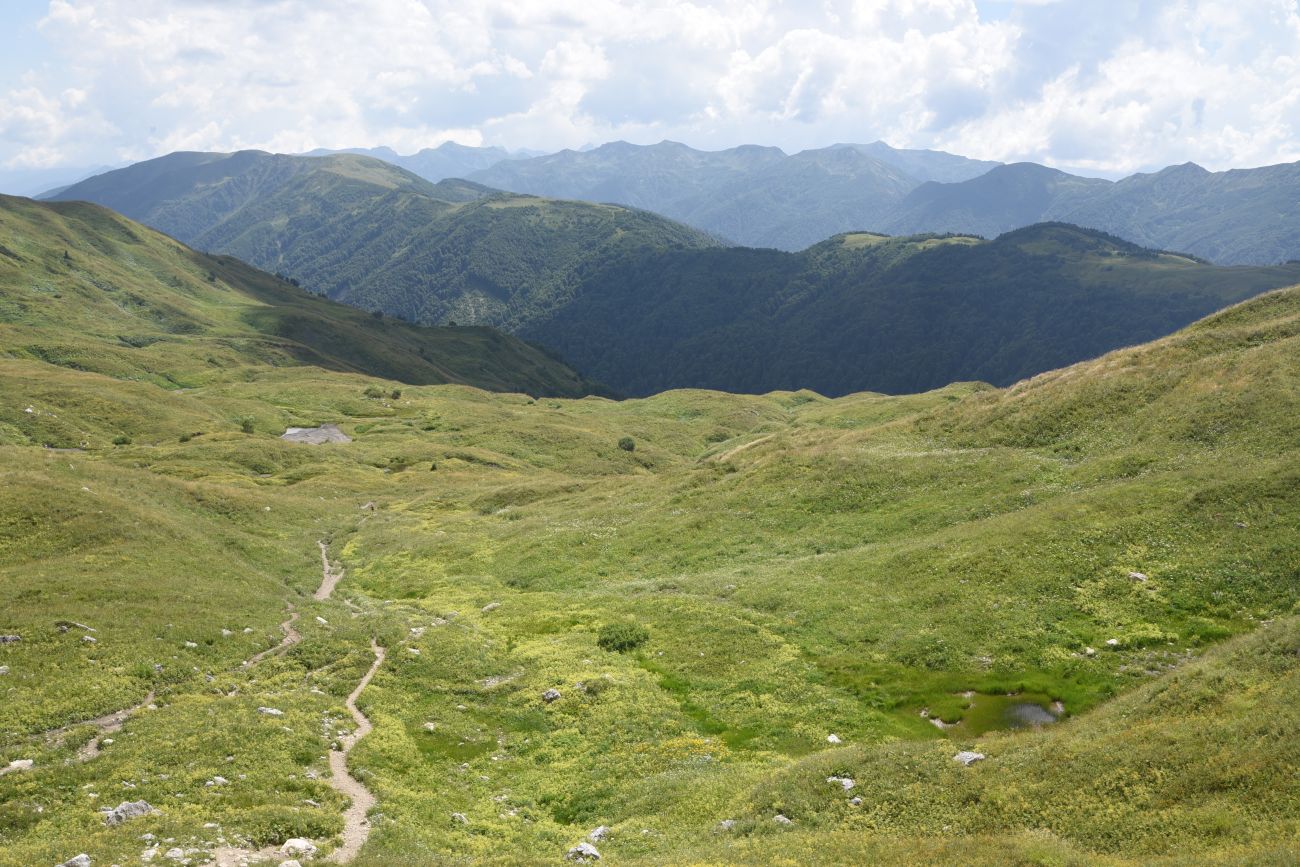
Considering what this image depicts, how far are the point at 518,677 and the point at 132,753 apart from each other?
48.4 ft

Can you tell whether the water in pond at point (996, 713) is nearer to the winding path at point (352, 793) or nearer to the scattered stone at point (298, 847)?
the winding path at point (352, 793)

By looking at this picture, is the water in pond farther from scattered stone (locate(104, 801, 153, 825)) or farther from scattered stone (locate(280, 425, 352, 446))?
scattered stone (locate(280, 425, 352, 446))

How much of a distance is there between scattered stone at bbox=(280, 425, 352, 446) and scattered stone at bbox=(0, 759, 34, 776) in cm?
11535

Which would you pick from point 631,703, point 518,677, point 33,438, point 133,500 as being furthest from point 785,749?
point 33,438

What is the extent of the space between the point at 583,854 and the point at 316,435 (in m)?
130

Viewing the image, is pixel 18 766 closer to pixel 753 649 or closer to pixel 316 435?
pixel 753 649

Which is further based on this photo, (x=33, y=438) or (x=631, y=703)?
(x=33, y=438)

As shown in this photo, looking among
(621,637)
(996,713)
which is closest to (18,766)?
(621,637)

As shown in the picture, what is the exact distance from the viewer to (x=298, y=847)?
18406mm

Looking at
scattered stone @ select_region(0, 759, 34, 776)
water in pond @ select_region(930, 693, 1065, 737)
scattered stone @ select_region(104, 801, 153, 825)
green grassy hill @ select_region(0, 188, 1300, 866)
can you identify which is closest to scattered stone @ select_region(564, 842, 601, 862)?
green grassy hill @ select_region(0, 188, 1300, 866)

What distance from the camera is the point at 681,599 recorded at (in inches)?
1665

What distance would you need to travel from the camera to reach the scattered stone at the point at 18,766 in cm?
2150

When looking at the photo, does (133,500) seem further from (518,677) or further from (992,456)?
(992,456)

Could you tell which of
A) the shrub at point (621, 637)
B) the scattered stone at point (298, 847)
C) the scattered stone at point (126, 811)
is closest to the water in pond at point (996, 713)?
the shrub at point (621, 637)
